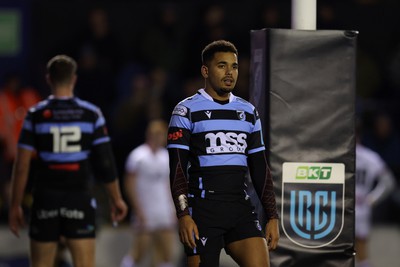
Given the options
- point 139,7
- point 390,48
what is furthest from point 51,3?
point 390,48

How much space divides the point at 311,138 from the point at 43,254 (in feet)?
8.49

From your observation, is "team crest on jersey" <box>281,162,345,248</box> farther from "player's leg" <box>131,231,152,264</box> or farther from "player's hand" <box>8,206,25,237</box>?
"player's leg" <box>131,231,152,264</box>

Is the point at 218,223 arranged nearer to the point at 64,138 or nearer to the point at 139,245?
the point at 64,138

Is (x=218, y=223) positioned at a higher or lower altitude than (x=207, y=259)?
higher

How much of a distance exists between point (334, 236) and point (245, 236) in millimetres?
1184

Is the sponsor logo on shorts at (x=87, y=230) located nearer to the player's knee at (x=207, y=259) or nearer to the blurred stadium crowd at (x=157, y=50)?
the player's knee at (x=207, y=259)

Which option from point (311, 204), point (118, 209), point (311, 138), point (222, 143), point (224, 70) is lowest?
point (118, 209)

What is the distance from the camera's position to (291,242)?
28.8 ft

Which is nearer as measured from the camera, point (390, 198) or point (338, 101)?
point (338, 101)

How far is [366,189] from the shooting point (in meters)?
15.7

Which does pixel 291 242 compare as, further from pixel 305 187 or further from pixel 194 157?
pixel 194 157

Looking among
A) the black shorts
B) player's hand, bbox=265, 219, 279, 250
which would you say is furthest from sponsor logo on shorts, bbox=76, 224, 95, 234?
player's hand, bbox=265, 219, 279, 250

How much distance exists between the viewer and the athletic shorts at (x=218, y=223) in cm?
788

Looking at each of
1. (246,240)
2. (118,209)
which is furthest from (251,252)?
(118,209)
